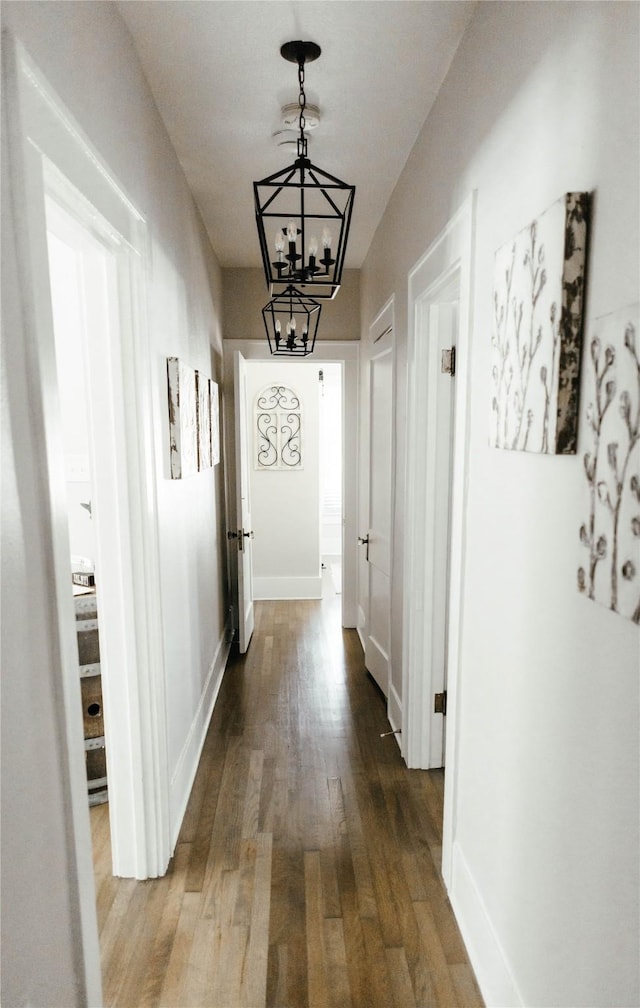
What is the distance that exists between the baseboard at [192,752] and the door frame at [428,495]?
994mm

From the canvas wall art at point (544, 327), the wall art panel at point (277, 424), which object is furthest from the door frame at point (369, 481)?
the canvas wall art at point (544, 327)

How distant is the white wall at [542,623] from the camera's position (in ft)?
3.17

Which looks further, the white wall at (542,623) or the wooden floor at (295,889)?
the wooden floor at (295,889)

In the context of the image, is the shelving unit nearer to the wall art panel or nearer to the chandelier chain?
the chandelier chain

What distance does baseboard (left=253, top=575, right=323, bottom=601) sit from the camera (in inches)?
227

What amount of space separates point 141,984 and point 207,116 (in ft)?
9.44

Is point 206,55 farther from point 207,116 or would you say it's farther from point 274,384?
point 274,384

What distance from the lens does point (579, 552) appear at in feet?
3.55

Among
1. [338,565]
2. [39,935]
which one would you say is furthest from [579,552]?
[338,565]

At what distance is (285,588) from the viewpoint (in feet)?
19.0

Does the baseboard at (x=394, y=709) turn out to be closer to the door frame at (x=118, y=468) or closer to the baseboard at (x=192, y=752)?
the baseboard at (x=192, y=752)

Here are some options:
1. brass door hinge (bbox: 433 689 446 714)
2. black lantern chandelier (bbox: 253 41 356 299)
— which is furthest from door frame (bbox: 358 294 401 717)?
black lantern chandelier (bbox: 253 41 356 299)

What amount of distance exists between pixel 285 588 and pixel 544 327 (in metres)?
4.83

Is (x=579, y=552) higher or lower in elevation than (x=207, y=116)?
lower
